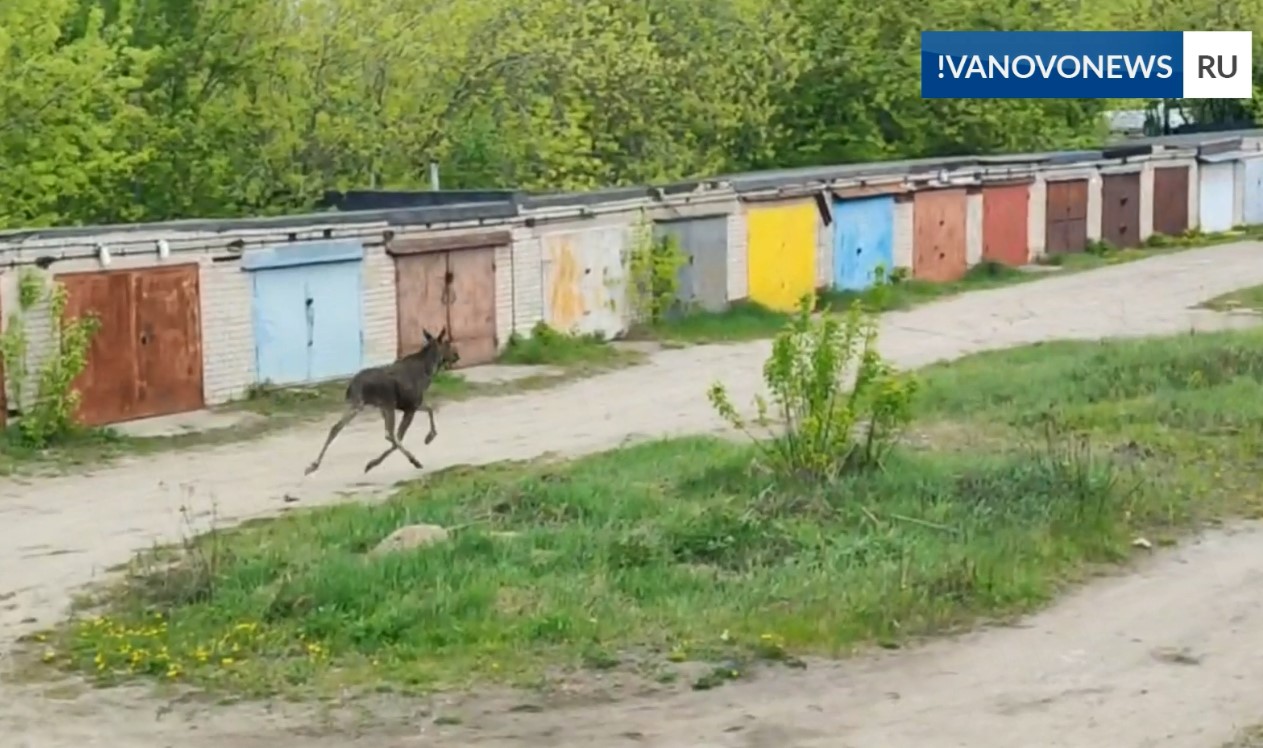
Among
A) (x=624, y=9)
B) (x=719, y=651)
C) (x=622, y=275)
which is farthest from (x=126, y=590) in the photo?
(x=624, y=9)

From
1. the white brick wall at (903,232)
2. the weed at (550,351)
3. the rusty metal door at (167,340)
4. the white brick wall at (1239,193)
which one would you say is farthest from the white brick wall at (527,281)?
the white brick wall at (1239,193)

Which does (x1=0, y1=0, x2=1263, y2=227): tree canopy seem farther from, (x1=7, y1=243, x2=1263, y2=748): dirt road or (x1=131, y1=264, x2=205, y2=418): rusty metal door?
(x1=7, y1=243, x2=1263, y2=748): dirt road

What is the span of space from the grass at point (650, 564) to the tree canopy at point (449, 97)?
36.8 feet

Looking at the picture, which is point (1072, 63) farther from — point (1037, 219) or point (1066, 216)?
point (1037, 219)

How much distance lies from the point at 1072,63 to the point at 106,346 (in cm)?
2552

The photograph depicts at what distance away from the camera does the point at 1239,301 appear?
30.2m

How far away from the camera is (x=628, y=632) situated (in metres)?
10.6

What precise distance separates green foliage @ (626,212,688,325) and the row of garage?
0.17 metres

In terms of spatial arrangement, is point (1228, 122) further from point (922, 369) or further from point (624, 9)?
point (922, 369)

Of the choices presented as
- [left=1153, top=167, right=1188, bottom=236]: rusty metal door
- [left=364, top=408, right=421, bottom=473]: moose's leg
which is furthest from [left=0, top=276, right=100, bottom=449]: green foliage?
[left=1153, top=167, right=1188, bottom=236]: rusty metal door

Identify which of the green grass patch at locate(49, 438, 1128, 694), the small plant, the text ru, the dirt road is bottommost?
the dirt road

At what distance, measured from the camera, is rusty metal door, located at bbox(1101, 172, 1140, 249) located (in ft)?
126

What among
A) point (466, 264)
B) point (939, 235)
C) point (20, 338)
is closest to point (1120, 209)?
point (939, 235)

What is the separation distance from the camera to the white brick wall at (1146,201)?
3925 cm
